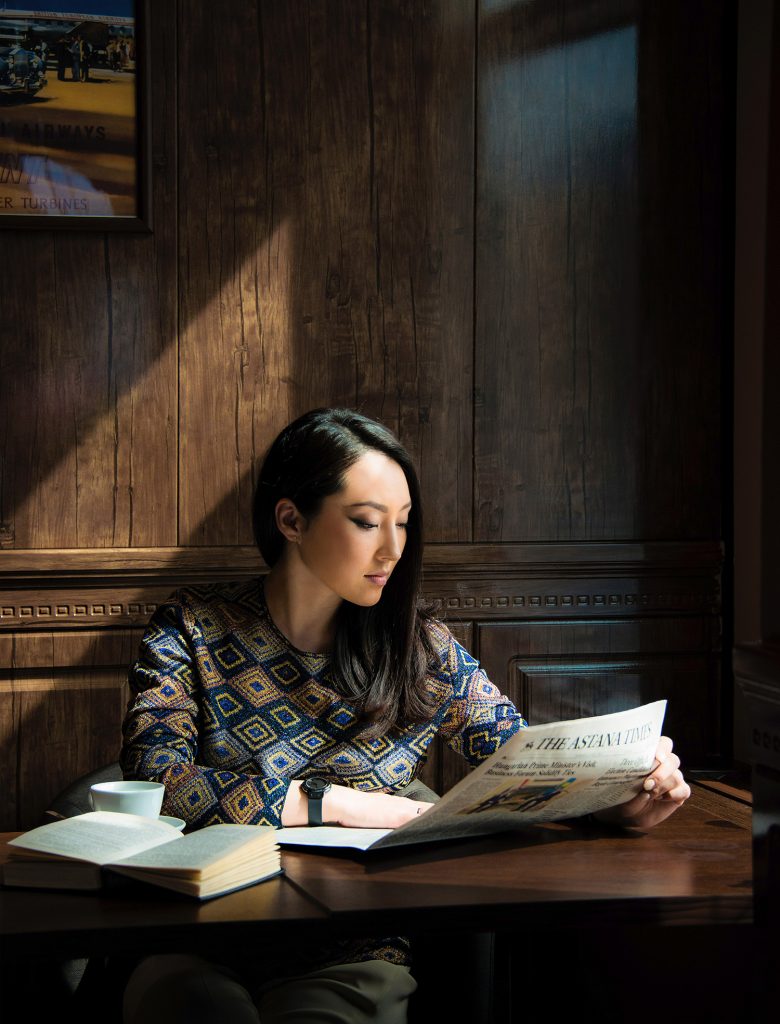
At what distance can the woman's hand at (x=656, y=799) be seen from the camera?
1654 millimetres

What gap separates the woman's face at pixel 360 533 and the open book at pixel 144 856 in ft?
2.01

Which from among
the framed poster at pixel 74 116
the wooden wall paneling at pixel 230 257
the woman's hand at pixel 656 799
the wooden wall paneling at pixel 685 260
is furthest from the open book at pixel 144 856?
the wooden wall paneling at pixel 685 260

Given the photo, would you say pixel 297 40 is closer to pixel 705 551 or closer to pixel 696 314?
pixel 696 314

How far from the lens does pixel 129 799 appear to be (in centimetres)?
155

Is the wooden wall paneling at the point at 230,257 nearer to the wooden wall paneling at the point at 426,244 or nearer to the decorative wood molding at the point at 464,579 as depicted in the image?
the decorative wood molding at the point at 464,579

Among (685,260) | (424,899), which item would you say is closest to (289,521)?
(424,899)

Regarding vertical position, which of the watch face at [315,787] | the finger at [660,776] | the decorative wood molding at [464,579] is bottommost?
the watch face at [315,787]

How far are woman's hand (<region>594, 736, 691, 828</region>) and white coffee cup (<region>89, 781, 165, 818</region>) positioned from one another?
647 mm

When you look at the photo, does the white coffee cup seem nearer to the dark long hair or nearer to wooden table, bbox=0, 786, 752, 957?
wooden table, bbox=0, 786, 752, 957

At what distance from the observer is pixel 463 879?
143 centimetres

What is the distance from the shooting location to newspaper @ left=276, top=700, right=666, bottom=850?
1.47m

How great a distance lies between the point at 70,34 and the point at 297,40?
61 centimetres

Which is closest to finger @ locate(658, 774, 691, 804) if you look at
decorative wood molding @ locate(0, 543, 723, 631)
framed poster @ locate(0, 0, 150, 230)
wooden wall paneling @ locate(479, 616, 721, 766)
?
decorative wood molding @ locate(0, 543, 723, 631)

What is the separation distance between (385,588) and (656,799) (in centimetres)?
67
